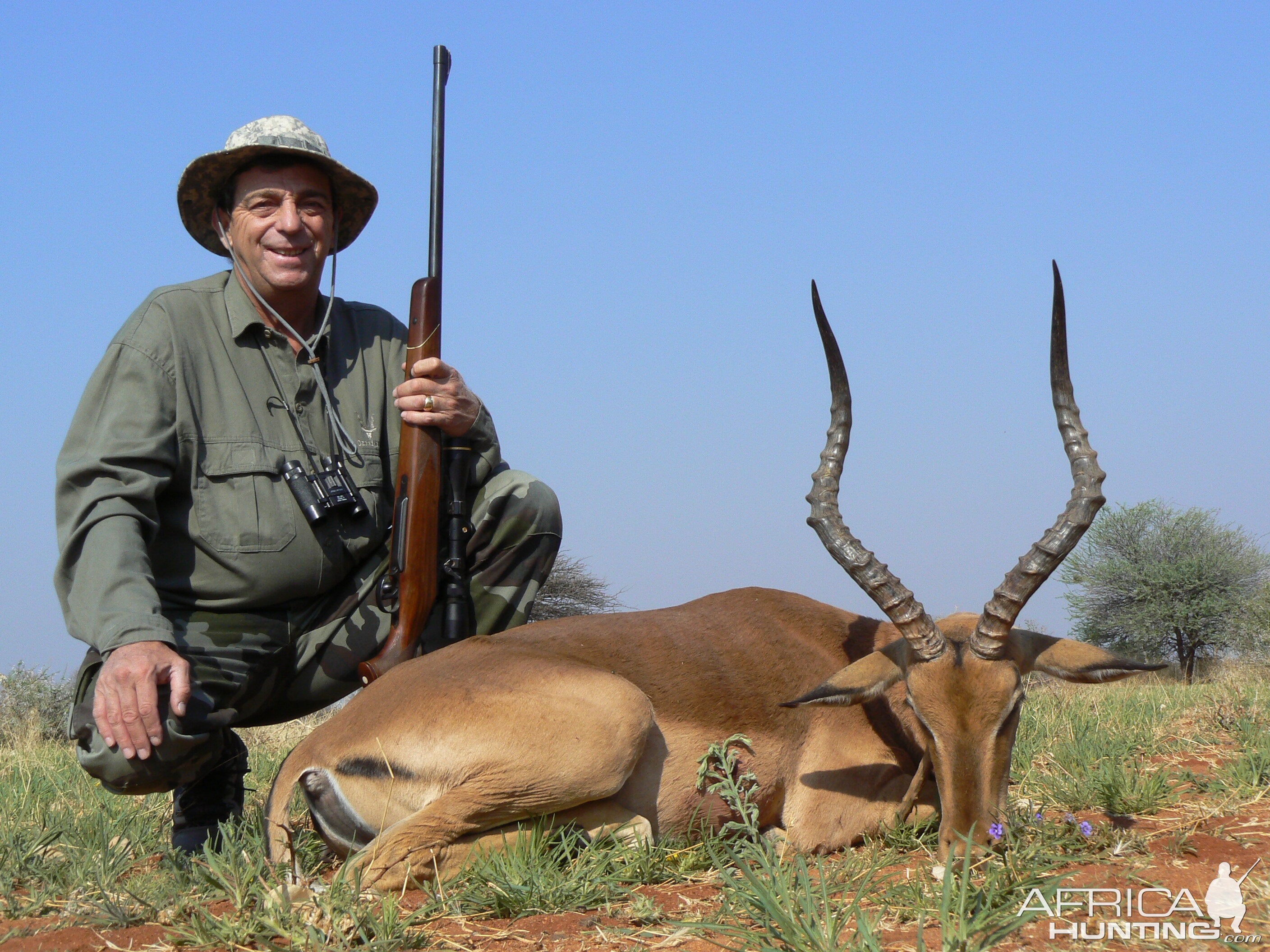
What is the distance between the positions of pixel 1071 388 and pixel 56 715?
10567 mm

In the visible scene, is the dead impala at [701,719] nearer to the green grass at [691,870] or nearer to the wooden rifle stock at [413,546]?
the green grass at [691,870]

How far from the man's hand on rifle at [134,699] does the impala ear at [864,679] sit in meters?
2.17

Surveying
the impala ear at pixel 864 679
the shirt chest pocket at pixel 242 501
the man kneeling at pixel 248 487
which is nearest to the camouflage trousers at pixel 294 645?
the man kneeling at pixel 248 487

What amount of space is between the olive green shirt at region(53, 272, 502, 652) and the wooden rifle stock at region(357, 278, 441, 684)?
0.23 m

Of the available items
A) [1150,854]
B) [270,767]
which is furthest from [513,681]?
[270,767]

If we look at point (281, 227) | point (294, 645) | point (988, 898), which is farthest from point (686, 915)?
point (281, 227)

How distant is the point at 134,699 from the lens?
3682mm

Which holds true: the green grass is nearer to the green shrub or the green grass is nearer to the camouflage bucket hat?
the camouflage bucket hat

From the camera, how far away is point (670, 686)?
4.46 m

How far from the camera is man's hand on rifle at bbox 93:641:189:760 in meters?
3.65

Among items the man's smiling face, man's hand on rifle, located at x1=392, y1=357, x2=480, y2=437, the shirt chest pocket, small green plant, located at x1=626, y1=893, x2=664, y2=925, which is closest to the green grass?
small green plant, located at x1=626, y1=893, x2=664, y2=925

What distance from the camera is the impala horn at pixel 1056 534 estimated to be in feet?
13.8
